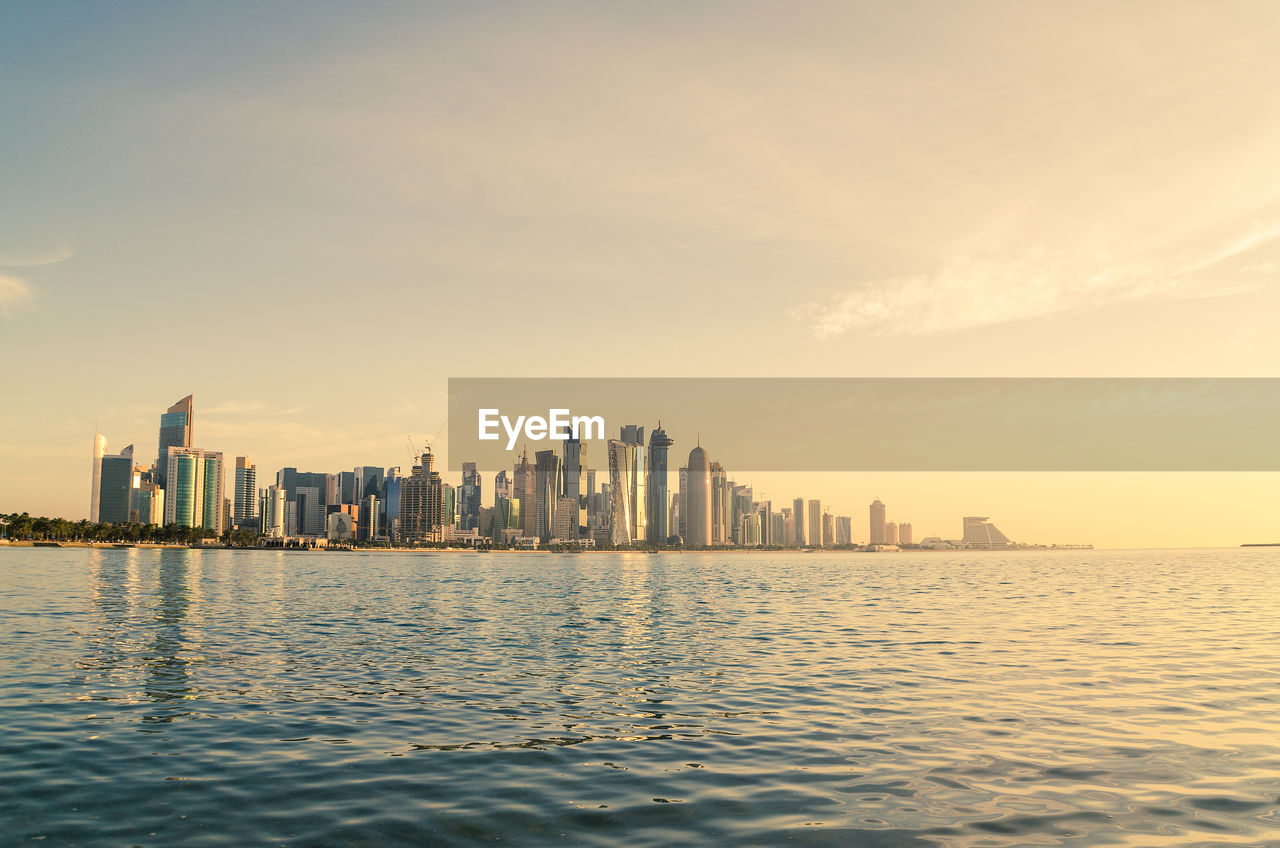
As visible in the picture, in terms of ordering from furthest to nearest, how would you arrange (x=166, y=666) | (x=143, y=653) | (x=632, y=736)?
(x=143, y=653) → (x=166, y=666) → (x=632, y=736)

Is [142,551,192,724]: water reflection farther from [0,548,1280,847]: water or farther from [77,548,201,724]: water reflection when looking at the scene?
[0,548,1280,847]: water

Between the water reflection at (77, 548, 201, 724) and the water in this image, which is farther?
the water reflection at (77, 548, 201, 724)

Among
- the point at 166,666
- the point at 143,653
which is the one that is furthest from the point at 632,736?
the point at 143,653

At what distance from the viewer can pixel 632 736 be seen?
90.4 ft

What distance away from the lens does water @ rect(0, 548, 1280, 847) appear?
61.8 feet

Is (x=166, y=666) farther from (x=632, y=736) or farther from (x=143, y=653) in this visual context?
(x=632, y=736)

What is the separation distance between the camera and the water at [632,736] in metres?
18.8

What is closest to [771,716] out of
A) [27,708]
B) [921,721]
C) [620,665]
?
[921,721]

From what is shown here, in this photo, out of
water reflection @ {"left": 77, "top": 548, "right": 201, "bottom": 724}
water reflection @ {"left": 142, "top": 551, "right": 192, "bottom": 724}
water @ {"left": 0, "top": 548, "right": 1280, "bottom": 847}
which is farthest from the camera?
water reflection @ {"left": 77, "top": 548, "right": 201, "bottom": 724}

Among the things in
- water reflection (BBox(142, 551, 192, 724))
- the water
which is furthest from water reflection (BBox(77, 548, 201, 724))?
the water

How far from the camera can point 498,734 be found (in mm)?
27594

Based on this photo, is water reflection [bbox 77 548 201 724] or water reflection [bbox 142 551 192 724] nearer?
water reflection [bbox 142 551 192 724]

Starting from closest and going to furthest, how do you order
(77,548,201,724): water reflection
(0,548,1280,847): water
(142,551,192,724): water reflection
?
(0,548,1280,847): water, (142,551,192,724): water reflection, (77,548,201,724): water reflection

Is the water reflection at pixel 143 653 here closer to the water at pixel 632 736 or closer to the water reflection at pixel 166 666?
the water reflection at pixel 166 666
